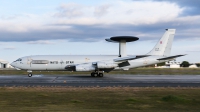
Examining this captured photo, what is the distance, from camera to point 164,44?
47.6 metres

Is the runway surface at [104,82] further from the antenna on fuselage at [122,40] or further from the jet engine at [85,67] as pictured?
the antenna on fuselage at [122,40]

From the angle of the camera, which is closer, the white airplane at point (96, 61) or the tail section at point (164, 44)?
the white airplane at point (96, 61)

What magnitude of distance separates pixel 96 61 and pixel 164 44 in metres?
10.9

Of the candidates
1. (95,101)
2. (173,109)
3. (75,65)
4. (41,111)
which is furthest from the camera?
(75,65)

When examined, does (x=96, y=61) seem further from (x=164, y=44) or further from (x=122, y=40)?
(x=164, y=44)

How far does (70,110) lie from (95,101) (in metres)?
3.13

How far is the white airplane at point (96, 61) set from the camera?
145ft

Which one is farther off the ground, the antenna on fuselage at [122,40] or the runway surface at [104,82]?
the antenna on fuselage at [122,40]

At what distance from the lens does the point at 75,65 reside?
45.1 meters

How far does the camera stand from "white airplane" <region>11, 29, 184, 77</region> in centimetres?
4419

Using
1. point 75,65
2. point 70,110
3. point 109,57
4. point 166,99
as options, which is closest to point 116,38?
point 109,57

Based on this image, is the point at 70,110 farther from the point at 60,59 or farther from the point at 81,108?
the point at 60,59

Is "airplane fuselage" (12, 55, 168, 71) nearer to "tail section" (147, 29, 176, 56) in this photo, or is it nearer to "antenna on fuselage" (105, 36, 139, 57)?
"tail section" (147, 29, 176, 56)

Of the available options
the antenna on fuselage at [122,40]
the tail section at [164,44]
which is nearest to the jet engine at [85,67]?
the antenna on fuselage at [122,40]
